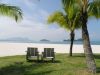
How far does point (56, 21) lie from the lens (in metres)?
27.9

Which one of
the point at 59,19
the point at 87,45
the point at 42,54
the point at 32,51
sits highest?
the point at 59,19

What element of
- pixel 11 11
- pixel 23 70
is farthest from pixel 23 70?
pixel 11 11

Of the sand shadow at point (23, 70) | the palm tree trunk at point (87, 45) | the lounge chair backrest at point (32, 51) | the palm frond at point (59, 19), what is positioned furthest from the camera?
the palm frond at point (59, 19)

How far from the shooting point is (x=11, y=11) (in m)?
16.1

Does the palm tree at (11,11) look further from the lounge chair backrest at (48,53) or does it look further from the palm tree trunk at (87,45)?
the lounge chair backrest at (48,53)

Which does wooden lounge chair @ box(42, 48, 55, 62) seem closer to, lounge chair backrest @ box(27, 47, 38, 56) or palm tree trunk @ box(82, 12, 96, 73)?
lounge chair backrest @ box(27, 47, 38, 56)

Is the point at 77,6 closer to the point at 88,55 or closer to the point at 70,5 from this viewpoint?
the point at 70,5

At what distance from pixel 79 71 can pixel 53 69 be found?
1.76 metres

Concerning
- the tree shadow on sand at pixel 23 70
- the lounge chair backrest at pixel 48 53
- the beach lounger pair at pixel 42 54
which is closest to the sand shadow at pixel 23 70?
the tree shadow on sand at pixel 23 70

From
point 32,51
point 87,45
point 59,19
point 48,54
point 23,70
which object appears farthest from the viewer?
point 59,19

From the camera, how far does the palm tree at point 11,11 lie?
1598cm

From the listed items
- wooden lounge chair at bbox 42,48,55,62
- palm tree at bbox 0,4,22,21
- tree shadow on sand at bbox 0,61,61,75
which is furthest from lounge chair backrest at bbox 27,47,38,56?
palm tree at bbox 0,4,22,21

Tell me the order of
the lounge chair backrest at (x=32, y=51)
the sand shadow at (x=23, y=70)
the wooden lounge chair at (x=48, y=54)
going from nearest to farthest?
the sand shadow at (x=23, y=70) → the wooden lounge chair at (x=48, y=54) → the lounge chair backrest at (x=32, y=51)

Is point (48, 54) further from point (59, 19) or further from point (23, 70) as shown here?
point (59, 19)
